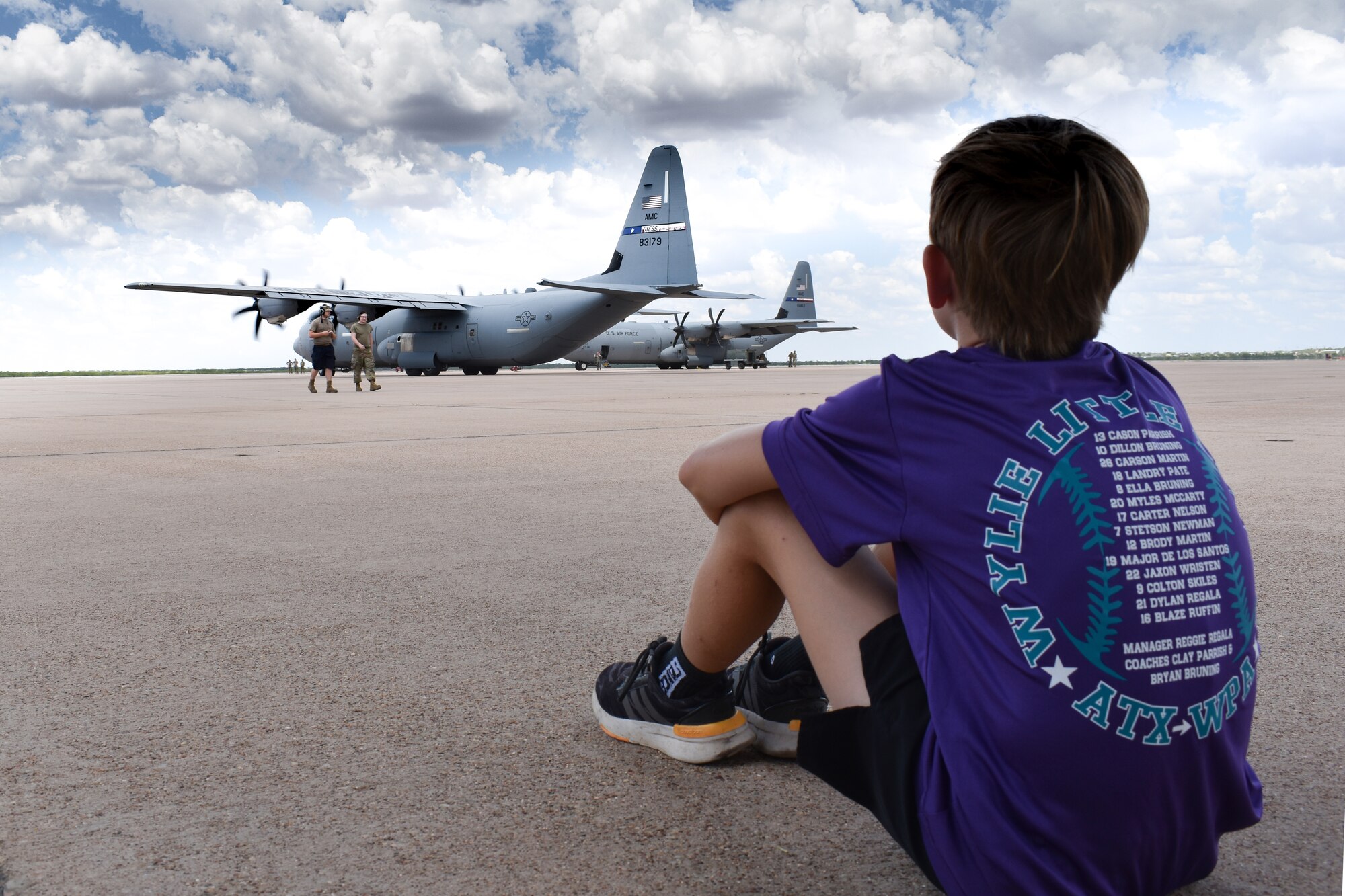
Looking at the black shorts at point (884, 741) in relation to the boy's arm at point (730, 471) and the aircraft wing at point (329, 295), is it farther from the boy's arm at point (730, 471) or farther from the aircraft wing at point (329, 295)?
the aircraft wing at point (329, 295)

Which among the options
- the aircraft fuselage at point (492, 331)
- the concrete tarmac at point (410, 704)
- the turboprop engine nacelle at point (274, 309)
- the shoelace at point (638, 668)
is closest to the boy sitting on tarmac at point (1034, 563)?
the concrete tarmac at point (410, 704)

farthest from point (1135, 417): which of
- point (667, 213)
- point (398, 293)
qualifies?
point (398, 293)

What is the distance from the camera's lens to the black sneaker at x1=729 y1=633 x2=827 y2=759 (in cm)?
207

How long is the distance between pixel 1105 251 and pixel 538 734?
1.43 meters

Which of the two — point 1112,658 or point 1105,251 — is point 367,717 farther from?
point 1105,251

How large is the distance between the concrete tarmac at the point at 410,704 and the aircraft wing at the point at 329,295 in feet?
70.9

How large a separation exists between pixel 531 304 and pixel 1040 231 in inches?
1088

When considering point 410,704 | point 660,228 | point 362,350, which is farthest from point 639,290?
point 410,704

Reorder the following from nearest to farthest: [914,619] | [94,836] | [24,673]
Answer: [914,619]
[94,836]
[24,673]

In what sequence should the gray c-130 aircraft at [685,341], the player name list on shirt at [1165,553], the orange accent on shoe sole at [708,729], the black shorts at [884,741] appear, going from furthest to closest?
the gray c-130 aircraft at [685,341], the orange accent on shoe sole at [708,729], the black shorts at [884,741], the player name list on shirt at [1165,553]

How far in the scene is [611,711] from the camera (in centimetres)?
213

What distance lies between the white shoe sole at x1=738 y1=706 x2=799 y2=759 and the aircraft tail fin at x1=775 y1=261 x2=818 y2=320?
5130 centimetres

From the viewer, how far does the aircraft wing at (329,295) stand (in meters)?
25.3

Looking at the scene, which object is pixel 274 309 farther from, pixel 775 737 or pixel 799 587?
pixel 799 587
